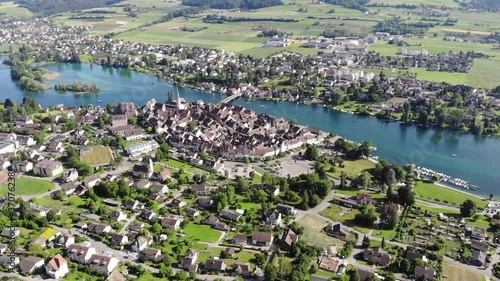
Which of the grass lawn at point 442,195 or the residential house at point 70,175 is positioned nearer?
the grass lawn at point 442,195

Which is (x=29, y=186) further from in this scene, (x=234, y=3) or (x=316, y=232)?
(x=234, y=3)

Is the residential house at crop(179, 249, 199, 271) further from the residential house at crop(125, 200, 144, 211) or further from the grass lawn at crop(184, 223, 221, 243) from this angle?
the residential house at crop(125, 200, 144, 211)

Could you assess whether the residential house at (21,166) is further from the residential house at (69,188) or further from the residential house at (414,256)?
the residential house at (414,256)

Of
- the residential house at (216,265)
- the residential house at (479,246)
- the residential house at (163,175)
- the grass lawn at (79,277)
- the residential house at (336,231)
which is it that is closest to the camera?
the grass lawn at (79,277)

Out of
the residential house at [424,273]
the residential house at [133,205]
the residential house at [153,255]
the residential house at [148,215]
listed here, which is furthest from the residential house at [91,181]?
the residential house at [424,273]

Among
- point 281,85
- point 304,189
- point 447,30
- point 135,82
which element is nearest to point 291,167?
point 304,189

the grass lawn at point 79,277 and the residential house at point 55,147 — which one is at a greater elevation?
the residential house at point 55,147

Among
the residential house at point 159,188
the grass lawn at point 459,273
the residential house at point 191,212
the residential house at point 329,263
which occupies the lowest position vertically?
the grass lawn at point 459,273

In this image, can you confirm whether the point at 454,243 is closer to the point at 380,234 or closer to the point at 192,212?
the point at 380,234
